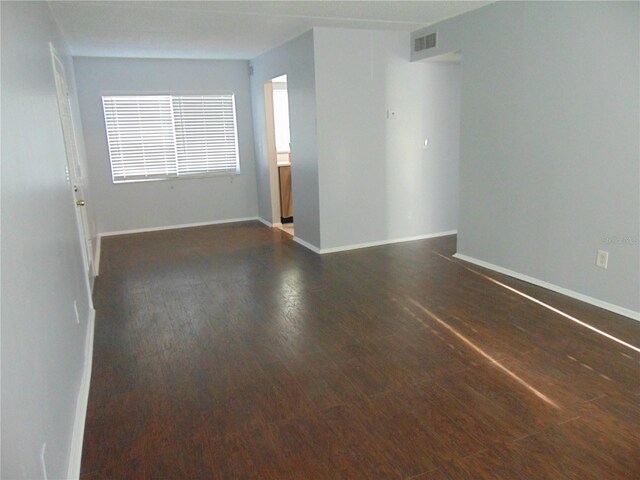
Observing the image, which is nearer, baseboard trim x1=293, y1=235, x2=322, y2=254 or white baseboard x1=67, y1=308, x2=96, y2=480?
white baseboard x1=67, y1=308, x2=96, y2=480

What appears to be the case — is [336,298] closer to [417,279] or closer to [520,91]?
[417,279]

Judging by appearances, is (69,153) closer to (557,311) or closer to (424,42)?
(424,42)

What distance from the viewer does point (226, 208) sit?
24.2 feet

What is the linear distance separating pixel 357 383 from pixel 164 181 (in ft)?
17.3

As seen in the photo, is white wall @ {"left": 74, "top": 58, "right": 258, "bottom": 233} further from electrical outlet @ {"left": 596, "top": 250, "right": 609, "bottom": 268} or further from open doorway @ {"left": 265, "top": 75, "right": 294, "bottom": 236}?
electrical outlet @ {"left": 596, "top": 250, "right": 609, "bottom": 268}

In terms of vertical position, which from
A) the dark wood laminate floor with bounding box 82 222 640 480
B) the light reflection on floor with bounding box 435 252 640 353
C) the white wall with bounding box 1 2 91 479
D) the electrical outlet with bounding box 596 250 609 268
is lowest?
the dark wood laminate floor with bounding box 82 222 640 480

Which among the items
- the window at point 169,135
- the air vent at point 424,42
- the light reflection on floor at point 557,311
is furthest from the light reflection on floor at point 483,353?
the window at point 169,135

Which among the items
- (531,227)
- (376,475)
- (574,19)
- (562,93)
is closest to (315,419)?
(376,475)

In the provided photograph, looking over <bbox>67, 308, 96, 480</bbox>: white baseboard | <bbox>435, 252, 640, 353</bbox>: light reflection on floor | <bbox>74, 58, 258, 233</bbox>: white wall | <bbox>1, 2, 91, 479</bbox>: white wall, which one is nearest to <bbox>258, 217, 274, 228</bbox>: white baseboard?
<bbox>74, 58, 258, 233</bbox>: white wall

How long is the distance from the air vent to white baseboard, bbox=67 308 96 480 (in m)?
4.25

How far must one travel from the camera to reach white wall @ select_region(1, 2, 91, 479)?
4.17 ft

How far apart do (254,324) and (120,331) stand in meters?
0.98

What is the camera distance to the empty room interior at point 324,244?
1982 mm

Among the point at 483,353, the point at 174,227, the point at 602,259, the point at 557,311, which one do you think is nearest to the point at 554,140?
the point at 602,259
